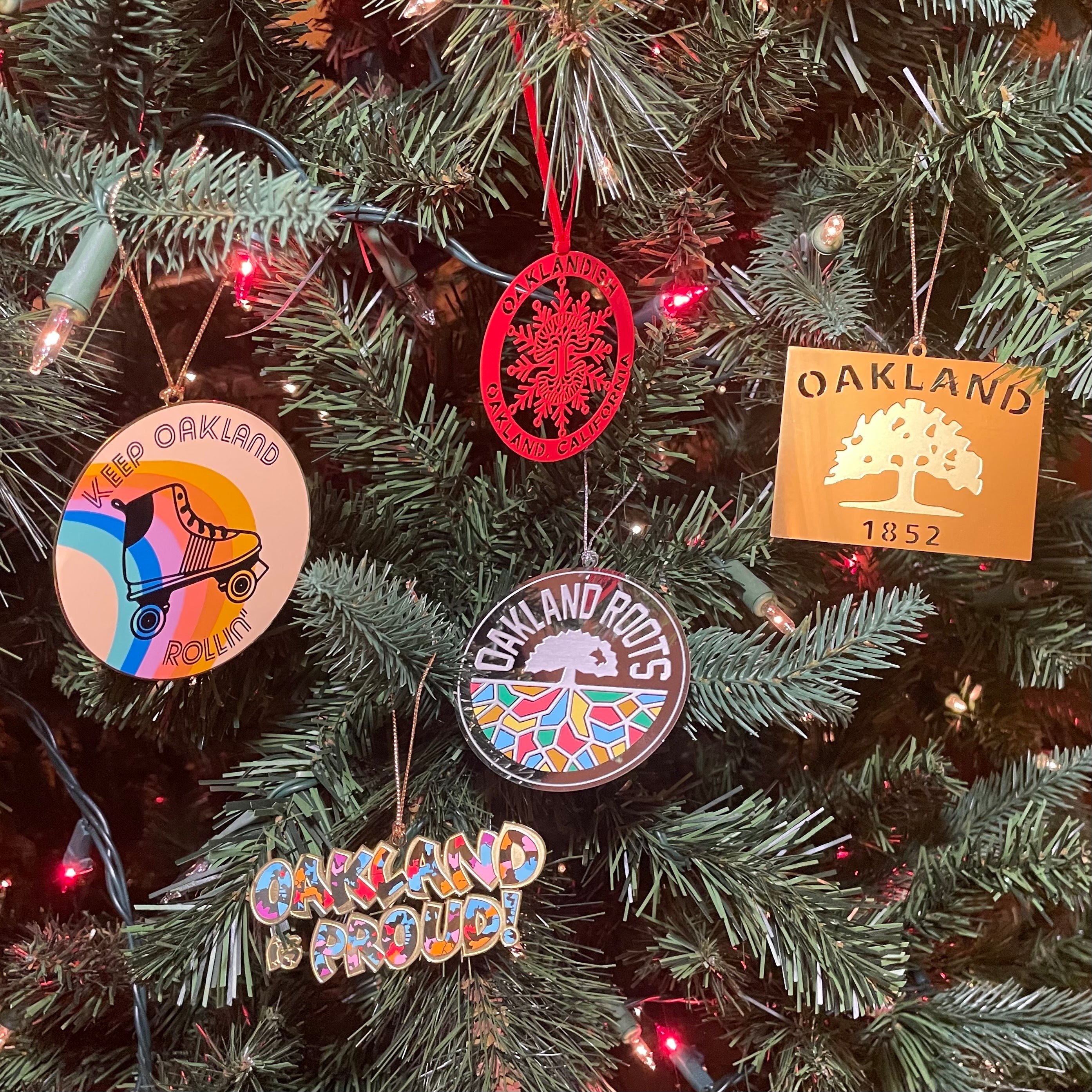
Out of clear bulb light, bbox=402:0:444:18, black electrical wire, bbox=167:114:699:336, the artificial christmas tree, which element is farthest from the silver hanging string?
clear bulb light, bbox=402:0:444:18

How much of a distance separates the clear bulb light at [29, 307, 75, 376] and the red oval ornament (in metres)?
0.18

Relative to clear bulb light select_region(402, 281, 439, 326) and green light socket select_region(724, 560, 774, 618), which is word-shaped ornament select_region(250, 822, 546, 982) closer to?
green light socket select_region(724, 560, 774, 618)

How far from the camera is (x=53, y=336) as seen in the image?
35cm

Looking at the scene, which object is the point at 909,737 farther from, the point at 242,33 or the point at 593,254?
the point at 242,33

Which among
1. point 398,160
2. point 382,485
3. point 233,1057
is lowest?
point 233,1057

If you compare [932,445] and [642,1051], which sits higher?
[932,445]

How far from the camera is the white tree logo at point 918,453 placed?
0.43m

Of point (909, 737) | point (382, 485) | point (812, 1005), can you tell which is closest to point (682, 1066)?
point (812, 1005)

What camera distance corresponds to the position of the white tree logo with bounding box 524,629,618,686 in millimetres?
428

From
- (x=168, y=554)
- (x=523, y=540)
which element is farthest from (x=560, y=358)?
(x=168, y=554)

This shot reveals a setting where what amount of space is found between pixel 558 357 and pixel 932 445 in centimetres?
20

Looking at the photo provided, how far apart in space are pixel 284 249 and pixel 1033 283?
1.19ft

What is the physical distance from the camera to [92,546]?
37 cm

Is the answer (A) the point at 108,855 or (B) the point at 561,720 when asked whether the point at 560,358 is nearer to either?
(B) the point at 561,720
